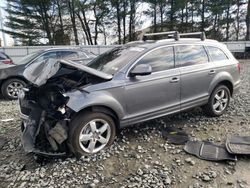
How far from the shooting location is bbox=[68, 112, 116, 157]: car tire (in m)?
3.61

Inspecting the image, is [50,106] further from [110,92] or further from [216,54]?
[216,54]

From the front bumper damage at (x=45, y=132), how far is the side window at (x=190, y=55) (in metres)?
2.33

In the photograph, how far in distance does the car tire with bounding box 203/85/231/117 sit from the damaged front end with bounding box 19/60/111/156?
2.35 metres

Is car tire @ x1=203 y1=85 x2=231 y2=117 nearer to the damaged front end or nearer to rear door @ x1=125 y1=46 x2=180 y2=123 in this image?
rear door @ x1=125 y1=46 x2=180 y2=123

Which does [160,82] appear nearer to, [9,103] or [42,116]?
[42,116]

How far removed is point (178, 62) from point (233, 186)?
7.56 feet

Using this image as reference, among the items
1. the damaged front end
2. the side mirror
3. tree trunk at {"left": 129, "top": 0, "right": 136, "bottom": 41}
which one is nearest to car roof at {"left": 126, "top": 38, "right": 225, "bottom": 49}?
the side mirror

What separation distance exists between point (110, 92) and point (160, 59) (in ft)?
3.88

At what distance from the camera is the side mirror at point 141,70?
3947 millimetres

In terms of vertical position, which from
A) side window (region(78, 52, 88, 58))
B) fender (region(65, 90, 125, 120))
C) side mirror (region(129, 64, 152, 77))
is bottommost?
fender (region(65, 90, 125, 120))

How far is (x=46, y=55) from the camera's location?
7875mm

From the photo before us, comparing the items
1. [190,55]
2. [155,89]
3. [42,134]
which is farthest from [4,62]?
[190,55]

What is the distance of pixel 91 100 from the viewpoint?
144 inches

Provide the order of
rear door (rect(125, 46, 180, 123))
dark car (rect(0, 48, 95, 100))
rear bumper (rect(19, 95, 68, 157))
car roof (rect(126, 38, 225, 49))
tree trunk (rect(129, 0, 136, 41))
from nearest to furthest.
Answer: rear bumper (rect(19, 95, 68, 157)), rear door (rect(125, 46, 180, 123)), car roof (rect(126, 38, 225, 49)), dark car (rect(0, 48, 95, 100)), tree trunk (rect(129, 0, 136, 41))
